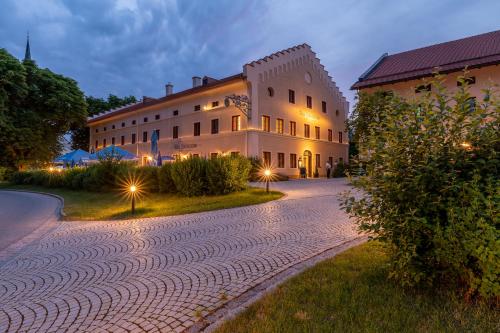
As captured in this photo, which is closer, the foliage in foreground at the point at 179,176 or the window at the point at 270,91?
the foliage in foreground at the point at 179,176

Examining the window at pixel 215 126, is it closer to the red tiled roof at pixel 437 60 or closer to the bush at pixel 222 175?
the red tiled roof at pixel 437 60

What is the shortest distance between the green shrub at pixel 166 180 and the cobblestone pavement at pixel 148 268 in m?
6.62

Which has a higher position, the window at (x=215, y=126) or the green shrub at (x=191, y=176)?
the window at (x=215, y=126)

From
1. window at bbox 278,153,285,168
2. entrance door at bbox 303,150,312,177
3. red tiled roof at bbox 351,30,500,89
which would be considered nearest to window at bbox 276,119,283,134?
window at bbox 278,153,285,168

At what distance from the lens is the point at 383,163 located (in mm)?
3648

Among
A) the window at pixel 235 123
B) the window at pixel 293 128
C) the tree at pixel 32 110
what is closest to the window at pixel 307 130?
the window at pixel 293 128

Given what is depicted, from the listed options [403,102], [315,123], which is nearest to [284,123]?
[315,123]

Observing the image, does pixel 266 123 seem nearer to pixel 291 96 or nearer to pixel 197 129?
pixel 291 96

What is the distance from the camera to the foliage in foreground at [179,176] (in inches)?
572

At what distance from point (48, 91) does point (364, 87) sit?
31013mm

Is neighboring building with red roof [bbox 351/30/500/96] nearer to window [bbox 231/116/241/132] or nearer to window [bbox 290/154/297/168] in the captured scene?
window [bbox 290/154/297/168]

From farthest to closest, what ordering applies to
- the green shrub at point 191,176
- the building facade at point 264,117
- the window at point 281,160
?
the window at point 281,160, the building facade at point 264,117, the green shrub at point 191,176

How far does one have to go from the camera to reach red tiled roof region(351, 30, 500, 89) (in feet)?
72.8

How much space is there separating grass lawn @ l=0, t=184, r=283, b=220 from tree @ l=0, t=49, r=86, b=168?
16.6m
